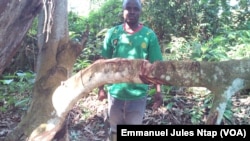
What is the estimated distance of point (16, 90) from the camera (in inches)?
285

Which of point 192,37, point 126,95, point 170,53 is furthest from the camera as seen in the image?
point 192,37

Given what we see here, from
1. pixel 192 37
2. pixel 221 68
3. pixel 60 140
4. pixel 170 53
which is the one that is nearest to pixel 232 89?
pixel 221 68

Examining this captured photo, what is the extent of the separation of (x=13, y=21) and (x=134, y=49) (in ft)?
4.30

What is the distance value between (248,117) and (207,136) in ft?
10.3

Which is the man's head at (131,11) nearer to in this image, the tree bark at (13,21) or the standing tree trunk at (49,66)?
the standing tree trunk at (49,66)

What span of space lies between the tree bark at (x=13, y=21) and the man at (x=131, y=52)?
0.90 meters

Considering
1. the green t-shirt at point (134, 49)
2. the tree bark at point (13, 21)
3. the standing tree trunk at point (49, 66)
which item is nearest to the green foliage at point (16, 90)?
the standing tree trunk at point (49, 66)

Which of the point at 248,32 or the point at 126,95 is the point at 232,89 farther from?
the point at 248,32

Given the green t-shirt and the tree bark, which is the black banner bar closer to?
the green t-shirt

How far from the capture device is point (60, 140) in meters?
4.05

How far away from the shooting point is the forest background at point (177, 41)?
6.40m

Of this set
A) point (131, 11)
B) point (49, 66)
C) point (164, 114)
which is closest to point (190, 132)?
point (131, 11)

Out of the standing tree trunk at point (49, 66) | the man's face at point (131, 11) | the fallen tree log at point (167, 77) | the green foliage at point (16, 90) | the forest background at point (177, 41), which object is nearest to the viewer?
the fallen tree log at point (167, 77)

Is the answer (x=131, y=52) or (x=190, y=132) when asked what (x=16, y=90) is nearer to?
(x=131, y=52)
